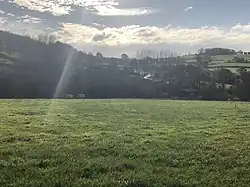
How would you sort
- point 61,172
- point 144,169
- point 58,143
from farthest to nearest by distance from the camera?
point 58,143 → point 144,169 → point 61,172

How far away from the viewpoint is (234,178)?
13.3 m

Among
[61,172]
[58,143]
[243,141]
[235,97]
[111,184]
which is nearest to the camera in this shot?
[111,184]

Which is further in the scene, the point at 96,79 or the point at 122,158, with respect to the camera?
the point at 96,79

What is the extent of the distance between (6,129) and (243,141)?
1486cm

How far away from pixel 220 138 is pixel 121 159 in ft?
31.2

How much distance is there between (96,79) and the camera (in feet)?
411

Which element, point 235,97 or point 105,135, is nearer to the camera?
point 105,135

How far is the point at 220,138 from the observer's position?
23.0 meters

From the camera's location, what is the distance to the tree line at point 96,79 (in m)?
110

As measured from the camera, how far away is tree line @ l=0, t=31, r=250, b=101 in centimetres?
11050

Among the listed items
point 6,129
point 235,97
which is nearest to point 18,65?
point 235,97

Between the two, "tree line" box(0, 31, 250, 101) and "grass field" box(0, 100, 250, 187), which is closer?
"grass field" box(0, 100, 250, 187)

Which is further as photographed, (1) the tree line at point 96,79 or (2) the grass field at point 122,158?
(1) the tree line at point 96,79

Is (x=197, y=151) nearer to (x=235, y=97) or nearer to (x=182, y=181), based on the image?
(x=182, y=181)
